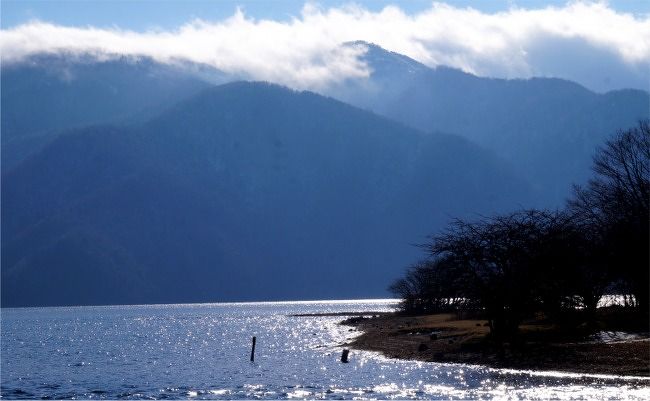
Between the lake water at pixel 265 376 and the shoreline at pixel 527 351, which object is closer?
the lake water at pixel 265 376

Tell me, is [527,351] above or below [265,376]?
above

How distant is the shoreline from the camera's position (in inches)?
1784

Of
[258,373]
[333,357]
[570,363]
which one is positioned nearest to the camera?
[570,363]

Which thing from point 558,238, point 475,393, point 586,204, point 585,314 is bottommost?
point 475,393

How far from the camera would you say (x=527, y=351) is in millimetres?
51438

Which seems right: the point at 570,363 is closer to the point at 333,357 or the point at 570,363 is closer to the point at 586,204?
the point at 333,357

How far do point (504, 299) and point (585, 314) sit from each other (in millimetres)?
8375

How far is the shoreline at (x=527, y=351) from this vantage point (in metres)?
45.3

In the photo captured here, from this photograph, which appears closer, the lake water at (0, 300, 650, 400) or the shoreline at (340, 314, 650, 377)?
the lake water at (0, 300, 650, 400)

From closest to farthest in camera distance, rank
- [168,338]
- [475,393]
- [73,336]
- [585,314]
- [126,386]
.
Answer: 1. [475,393]
2. [126,386]
3. [585,314]
4. [168,338]
5. [73,336]

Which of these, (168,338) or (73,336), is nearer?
(168,338)

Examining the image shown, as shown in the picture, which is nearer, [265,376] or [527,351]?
[527,351]

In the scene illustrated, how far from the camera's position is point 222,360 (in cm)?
6725

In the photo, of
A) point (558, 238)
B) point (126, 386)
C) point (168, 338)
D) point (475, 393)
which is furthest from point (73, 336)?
point (475, 393)
